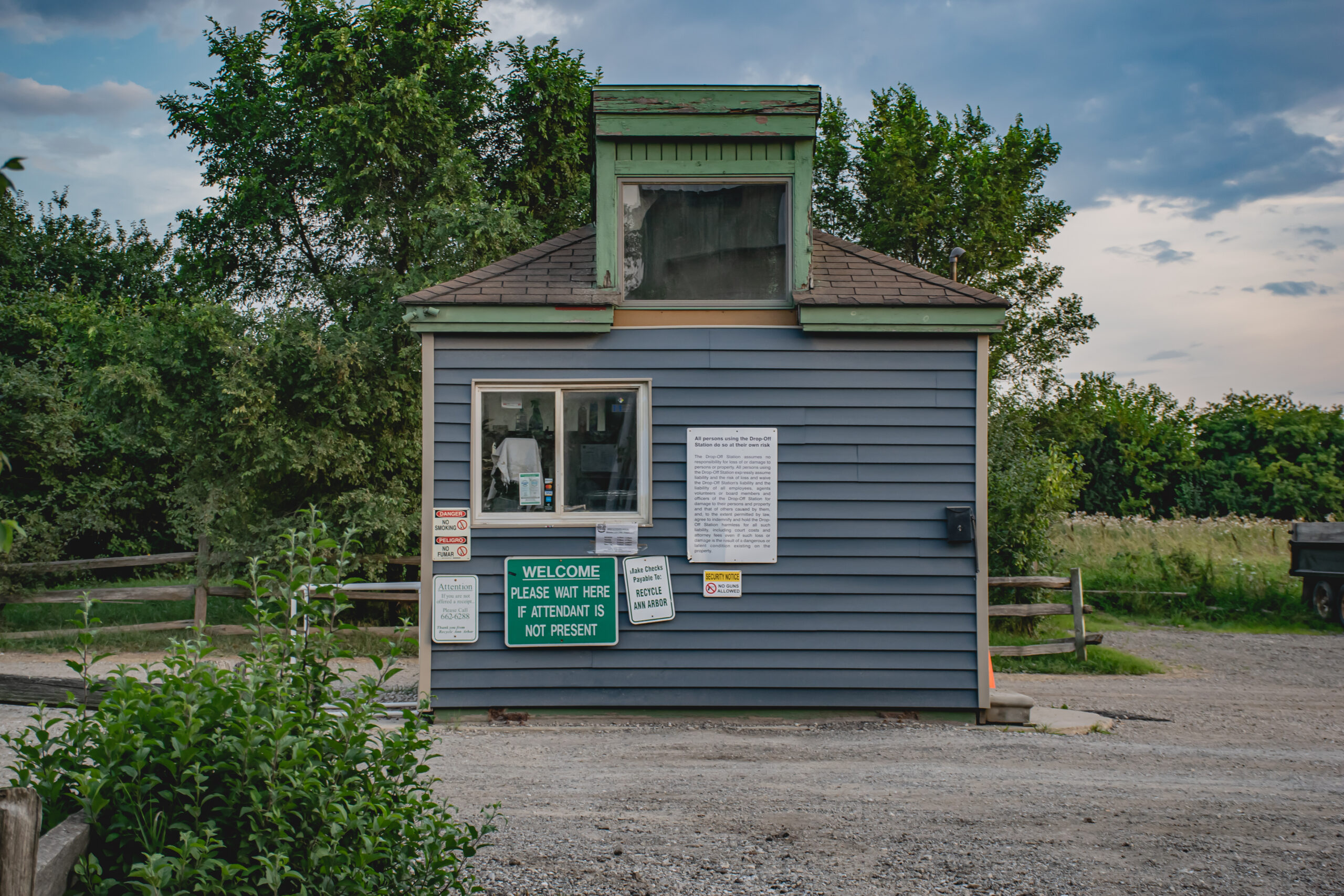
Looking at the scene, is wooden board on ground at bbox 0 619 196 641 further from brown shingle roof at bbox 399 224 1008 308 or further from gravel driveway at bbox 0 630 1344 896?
brown shingle roof at bbox 399 224 1008 308

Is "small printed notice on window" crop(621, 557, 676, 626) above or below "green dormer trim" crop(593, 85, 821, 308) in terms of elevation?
below

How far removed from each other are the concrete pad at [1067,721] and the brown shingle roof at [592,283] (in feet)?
11.9

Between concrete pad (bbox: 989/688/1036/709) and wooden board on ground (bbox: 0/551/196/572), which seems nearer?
concrete pad (bbox: 989/688/1036/709)

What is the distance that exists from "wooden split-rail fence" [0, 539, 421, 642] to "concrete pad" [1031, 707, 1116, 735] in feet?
23.7

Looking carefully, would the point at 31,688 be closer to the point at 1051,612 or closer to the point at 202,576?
the point at 202,576

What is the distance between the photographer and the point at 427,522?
7.27 metres

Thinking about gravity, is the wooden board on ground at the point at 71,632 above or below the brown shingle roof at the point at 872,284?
below

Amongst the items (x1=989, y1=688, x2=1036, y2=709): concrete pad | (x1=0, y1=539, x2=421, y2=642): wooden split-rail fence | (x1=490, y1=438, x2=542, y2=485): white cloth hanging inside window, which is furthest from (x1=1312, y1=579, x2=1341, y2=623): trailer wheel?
(x1=0, y1=539, x2=421, y2=642): wooden split-rail fence

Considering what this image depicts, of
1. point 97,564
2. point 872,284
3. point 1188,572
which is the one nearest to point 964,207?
point 1188,572

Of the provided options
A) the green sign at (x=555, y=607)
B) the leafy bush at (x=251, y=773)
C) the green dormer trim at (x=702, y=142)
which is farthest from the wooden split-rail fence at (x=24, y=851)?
the green dormer trim at (x=702, y=142)

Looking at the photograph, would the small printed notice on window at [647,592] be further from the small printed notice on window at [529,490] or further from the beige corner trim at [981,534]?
the beige corner trim at [981,534]

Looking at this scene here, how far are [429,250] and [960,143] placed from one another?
12.9 metres

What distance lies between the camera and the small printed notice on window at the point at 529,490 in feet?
24.1

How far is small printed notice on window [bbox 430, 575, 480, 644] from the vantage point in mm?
7184
